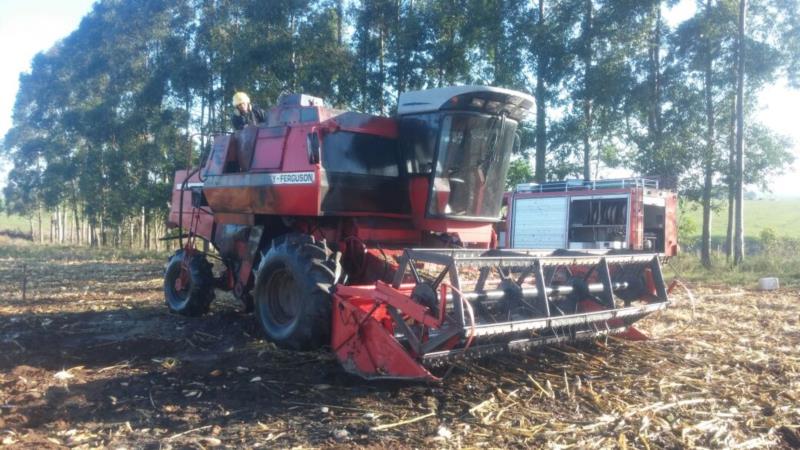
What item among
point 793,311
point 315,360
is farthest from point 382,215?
point 793,311

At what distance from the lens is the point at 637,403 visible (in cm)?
507

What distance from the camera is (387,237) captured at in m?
7.55

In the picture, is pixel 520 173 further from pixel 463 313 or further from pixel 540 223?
pixel 463 313

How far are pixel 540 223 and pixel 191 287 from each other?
35.9 ft

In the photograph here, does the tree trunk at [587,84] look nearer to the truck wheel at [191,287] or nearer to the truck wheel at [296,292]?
the truck wheel at [191,287]

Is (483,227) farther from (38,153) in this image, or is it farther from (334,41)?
(38,153)

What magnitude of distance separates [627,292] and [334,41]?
18.3 m

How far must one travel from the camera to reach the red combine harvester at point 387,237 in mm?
5602

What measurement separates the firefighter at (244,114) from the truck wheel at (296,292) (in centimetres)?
232

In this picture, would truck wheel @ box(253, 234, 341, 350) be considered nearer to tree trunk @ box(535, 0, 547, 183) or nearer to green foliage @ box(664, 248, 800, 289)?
green foliage @ box(664, 248, 800, 289)

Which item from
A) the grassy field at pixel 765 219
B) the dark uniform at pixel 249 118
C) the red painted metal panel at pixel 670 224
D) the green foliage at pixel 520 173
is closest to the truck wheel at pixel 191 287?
the dark uniform at pixel 249 118

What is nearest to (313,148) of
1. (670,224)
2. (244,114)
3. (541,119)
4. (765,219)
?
(244,114)

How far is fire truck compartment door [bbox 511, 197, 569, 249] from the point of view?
1714 cm

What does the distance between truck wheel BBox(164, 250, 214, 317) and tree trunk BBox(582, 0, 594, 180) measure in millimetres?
14018
